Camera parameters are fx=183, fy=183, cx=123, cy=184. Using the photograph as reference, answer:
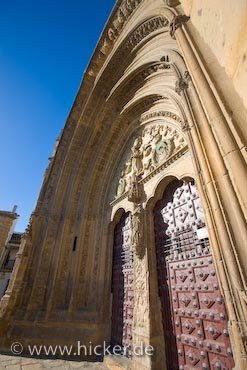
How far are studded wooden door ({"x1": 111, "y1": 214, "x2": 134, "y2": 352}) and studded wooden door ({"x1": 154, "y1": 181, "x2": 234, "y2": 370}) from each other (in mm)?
941

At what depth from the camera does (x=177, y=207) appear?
3086mm

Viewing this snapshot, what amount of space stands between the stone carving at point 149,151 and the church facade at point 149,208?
0.10 ft

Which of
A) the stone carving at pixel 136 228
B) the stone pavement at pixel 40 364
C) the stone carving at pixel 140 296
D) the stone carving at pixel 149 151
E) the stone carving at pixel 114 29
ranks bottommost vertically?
the stone pavement at pixel 40 364

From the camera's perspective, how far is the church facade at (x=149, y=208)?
4.08 ft

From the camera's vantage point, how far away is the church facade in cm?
124

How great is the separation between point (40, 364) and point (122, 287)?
1774mm

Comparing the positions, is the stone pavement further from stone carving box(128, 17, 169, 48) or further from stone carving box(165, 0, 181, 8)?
stone carving box(128, 17, 169, 48)

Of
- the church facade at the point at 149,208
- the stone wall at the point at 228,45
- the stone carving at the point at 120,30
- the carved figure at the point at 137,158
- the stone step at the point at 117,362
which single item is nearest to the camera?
the stone wall at the point at 228,45

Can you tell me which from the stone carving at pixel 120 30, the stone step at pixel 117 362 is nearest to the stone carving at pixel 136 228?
the stone step at pixel 117 362

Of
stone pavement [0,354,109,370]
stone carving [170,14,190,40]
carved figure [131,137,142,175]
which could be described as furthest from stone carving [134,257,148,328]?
stone carving [170,14,190,40]

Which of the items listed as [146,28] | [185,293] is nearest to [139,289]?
[185,293]

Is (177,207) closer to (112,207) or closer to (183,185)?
(183,185)

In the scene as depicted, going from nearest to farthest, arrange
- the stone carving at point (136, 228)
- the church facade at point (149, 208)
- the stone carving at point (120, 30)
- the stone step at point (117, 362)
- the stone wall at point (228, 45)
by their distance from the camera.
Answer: the stone wall at point (228, 45) < the church facade at point (149, 208) < the stone step at point (117, 362) < the stone carving at point (136, 228) < the stone carving at point (120, 30)

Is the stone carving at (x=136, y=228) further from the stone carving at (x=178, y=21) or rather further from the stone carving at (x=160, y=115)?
the stone carving at (x=178, y=21)
